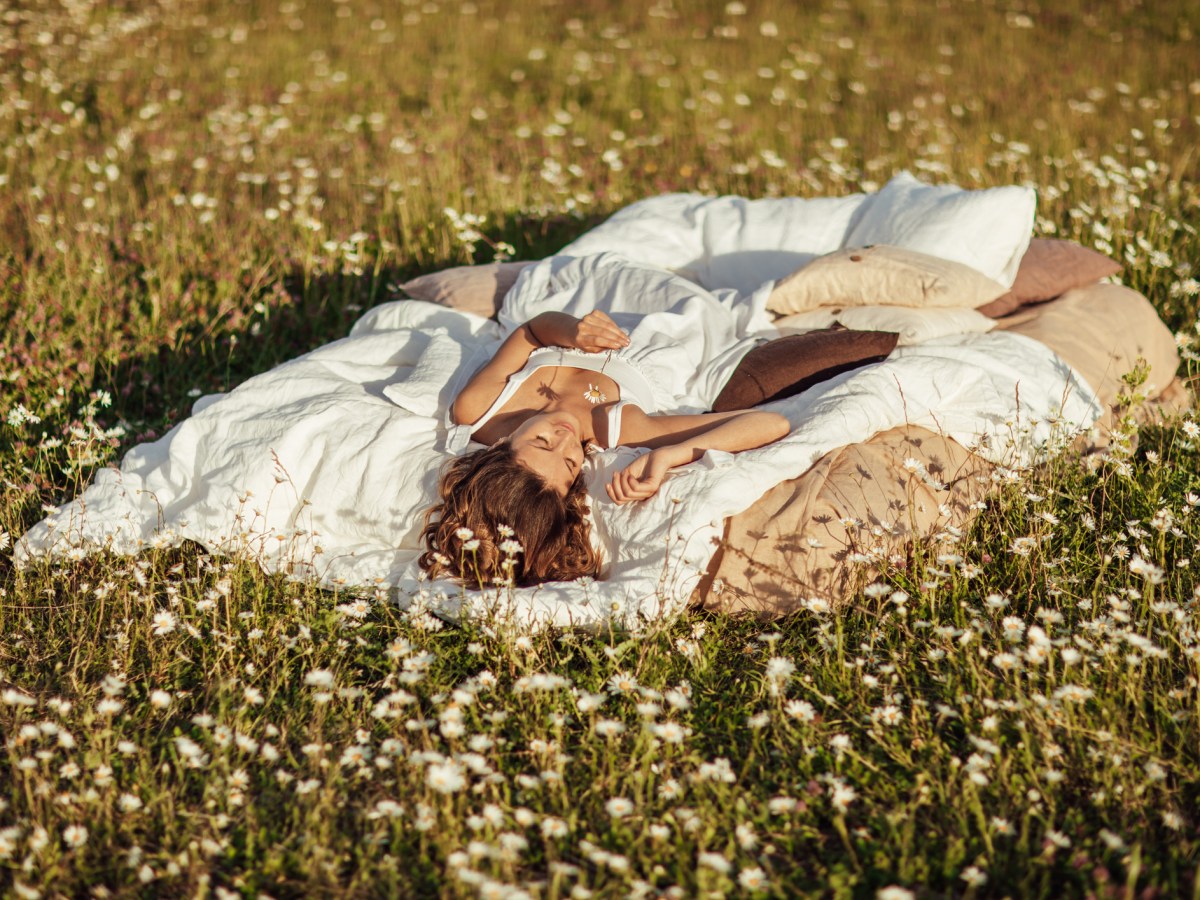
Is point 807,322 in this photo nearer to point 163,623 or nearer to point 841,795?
point 841,795

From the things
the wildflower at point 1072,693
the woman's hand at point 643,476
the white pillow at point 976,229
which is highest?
the white pillow at point 976,229

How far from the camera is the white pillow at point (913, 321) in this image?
4785mm

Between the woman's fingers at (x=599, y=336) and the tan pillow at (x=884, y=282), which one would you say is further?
the tan pillow at (x=884, y=282)

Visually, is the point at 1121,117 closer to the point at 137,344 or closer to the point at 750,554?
the point at 750,554

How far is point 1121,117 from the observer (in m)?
8.55

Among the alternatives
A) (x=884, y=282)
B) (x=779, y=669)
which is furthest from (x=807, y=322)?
(x=779, y=669)

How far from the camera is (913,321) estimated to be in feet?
15.7

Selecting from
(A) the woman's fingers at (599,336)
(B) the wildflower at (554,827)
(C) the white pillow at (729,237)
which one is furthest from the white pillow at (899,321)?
(B) the wildflower at (554,827)

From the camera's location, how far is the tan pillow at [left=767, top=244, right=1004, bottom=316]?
4887mm

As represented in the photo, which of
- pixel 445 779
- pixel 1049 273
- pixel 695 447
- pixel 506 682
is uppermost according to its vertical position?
pixel 1049 273

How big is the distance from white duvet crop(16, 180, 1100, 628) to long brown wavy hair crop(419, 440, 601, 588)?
0.34 ft

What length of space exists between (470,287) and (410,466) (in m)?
1.53

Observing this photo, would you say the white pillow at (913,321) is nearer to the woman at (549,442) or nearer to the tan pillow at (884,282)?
the tan pillow at (884,282)

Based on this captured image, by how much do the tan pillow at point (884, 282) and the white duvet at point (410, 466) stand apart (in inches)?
10.0
